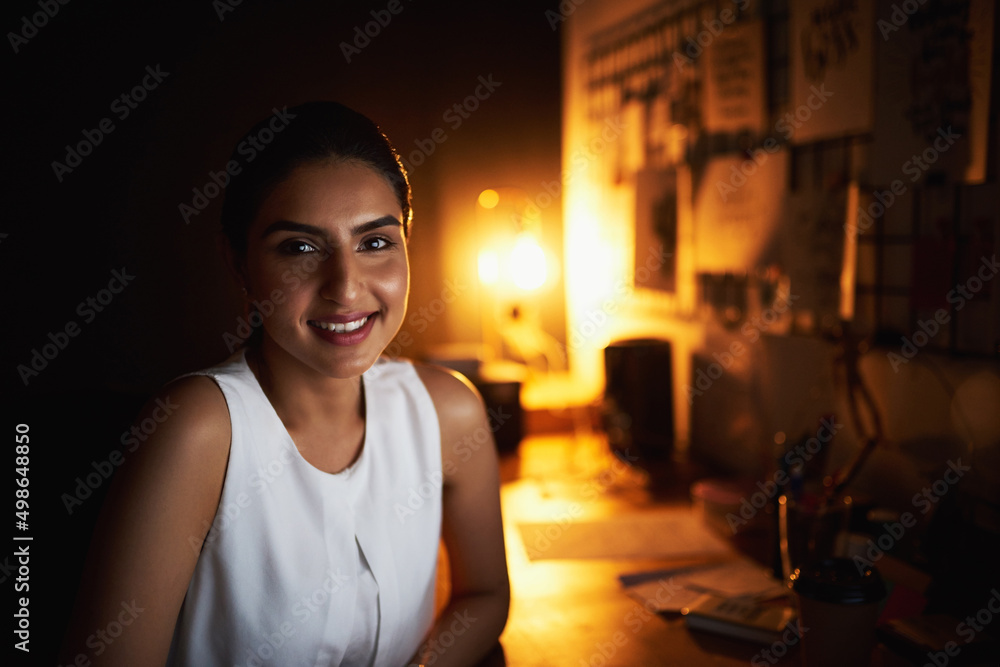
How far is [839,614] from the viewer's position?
0.89 m

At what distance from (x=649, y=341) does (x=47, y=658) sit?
5.07ft

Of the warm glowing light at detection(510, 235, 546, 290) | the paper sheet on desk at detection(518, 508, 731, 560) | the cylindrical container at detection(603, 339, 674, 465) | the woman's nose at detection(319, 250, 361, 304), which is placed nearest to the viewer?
the woman's nose at detection(319, 250, 361, 304)

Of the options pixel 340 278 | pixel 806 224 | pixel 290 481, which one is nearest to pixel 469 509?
pixel 290 481

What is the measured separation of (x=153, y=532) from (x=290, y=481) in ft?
0.60

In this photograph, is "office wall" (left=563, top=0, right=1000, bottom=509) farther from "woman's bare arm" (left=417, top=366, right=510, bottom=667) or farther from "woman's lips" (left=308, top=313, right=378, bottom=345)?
"woman's lips" (left=308, top=313, right=378, bottom=345)

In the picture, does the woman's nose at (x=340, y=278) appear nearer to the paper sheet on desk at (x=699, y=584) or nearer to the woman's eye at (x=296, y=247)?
the woman's eye at (x=296, y=247)

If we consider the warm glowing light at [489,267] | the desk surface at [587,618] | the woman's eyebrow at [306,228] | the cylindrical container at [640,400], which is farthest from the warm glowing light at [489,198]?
the woman's eyebrow at [306,228]

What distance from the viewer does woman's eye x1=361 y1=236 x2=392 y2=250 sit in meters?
0.97

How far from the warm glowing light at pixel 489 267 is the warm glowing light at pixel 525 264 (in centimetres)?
11

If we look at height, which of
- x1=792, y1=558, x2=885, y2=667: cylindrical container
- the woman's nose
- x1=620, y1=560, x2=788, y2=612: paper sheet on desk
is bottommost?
x1=620, y1=560, x2=788, y2=612: paper sheet on desk

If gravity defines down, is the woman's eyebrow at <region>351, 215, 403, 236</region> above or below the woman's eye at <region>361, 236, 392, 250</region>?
above

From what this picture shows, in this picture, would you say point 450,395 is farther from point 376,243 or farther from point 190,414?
point 190,414

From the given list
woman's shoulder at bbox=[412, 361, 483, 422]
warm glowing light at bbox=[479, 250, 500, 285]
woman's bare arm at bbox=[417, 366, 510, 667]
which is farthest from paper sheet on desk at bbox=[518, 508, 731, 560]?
warm glowing light at bbox=[479, 250, 500, 285]

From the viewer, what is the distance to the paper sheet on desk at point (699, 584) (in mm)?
1132
